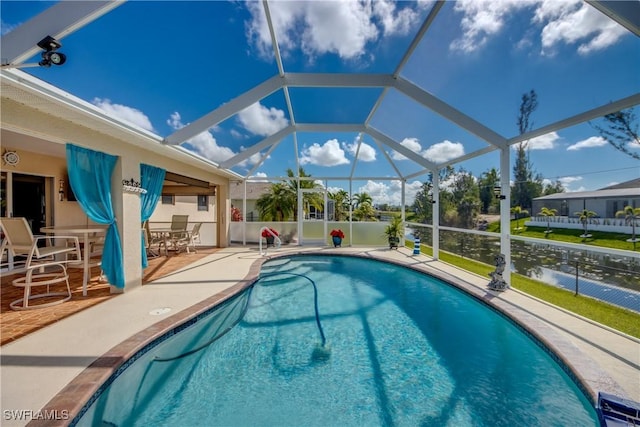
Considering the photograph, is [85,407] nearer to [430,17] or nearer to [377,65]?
[430,17]

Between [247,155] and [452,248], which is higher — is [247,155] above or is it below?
above

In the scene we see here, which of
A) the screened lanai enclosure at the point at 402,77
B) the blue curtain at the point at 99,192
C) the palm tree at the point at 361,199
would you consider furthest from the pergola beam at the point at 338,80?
the palm tree at the point at 361,199

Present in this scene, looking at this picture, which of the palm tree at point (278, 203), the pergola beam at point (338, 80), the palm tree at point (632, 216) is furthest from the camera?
the palm tree at point (278, 203)

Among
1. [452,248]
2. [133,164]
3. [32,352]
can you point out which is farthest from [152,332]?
[452,248]

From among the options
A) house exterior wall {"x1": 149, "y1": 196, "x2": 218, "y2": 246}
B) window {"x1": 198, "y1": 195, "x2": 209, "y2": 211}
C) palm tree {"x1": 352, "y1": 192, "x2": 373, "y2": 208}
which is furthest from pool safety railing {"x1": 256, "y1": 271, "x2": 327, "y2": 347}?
window {"x1": 198, "y1": 195, "x2": 209, "y2": 211}

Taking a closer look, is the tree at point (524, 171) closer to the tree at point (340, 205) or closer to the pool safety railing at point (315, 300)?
the pool safety railing at point (315, 300)

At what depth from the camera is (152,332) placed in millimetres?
3562

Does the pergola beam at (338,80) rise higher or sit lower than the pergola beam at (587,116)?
higher

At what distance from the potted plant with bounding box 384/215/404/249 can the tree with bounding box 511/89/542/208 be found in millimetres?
5550

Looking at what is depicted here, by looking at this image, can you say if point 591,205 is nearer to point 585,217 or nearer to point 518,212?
point 585,217

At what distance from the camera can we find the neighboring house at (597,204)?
3.58 m

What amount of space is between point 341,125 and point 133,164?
6.03m

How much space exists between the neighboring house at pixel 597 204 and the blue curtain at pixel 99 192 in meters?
7.88

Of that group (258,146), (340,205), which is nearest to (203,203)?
(340,205)
